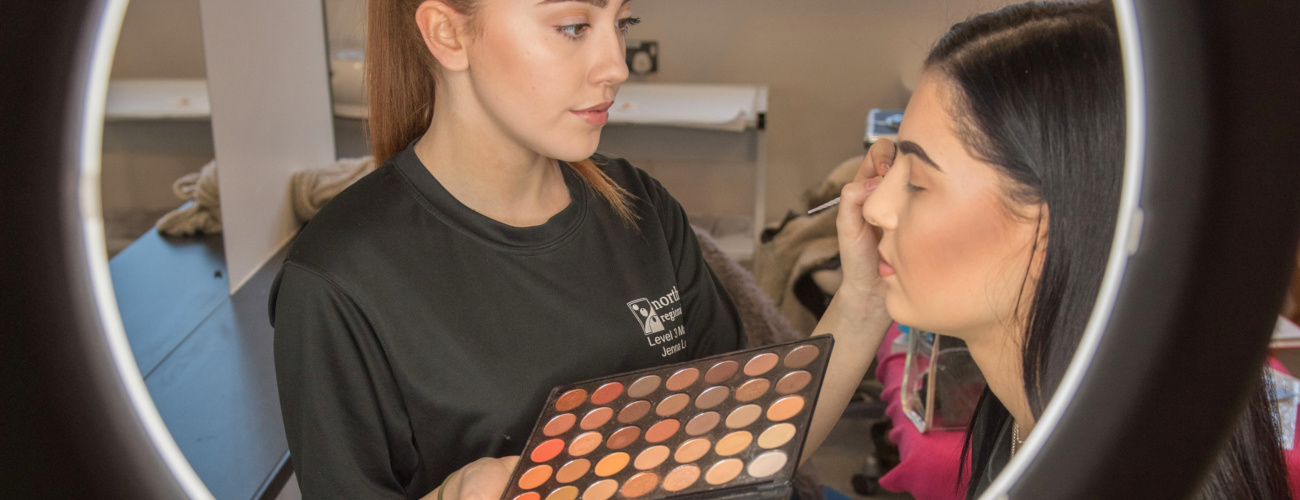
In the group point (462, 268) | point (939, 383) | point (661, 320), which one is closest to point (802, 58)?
point (939, 383)

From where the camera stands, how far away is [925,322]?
0.70 m

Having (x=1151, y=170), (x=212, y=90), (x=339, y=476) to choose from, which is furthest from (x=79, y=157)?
(x=212, y=90)

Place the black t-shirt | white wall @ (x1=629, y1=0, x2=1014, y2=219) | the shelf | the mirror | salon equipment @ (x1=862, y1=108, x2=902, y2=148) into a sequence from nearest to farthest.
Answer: the mirror
the black t-shirt
the shelf
salon equipment @ (x1=862, y1=108, x2=902, y2=148)
white wall @ (x1=629, y1=0, x2=1014, y2=219)

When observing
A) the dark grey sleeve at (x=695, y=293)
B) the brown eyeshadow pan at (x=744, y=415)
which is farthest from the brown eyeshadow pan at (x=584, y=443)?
the dark grey sleeve at (x=695, y=293)

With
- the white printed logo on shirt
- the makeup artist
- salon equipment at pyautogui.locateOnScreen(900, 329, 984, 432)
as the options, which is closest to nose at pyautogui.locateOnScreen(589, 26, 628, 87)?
the makeup artist

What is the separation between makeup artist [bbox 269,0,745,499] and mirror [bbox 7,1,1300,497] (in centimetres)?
20

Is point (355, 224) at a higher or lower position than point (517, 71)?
lower

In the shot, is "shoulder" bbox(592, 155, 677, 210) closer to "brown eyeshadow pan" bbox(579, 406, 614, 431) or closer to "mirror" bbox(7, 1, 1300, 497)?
"brown eyeshadow pan" bbox(579, 406, 614, 431)

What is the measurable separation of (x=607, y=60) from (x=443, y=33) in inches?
5.4

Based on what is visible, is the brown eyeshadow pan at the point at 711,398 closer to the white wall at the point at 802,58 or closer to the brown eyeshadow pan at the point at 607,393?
the brown eyeshadow pan at the point at 607,393

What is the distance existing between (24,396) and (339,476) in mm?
245

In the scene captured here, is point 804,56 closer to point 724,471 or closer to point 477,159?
point 477,159

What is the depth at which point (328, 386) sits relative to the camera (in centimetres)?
69

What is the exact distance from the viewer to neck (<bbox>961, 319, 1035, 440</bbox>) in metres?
0.69
